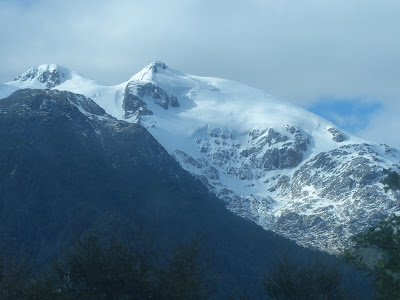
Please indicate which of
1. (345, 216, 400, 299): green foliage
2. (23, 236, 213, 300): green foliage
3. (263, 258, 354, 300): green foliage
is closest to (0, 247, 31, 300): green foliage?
(23, 236, 213, 300): green foliage

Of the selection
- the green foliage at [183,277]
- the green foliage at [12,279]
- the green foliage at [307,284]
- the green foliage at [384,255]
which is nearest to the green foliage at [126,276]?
the green foliage at [183,277]

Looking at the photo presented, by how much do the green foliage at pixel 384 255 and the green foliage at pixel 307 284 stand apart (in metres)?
13.6


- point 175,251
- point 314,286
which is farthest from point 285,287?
point 175,251

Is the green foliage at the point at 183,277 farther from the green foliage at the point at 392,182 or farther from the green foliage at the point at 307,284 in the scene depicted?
the green foliage at the point at 392,182

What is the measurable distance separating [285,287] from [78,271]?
1356 cm

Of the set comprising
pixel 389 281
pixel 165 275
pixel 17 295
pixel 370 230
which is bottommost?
pixel 17 295

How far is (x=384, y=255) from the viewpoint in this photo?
76.5 feet

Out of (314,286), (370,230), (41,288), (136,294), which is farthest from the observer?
(314,286)

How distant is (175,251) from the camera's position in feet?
111

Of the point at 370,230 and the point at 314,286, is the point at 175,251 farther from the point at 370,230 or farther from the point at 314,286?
the point at 370,230

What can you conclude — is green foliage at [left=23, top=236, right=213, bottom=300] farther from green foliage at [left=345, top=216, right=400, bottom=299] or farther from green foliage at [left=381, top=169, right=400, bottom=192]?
green foliage at [left=381, top=169, right=400, bottom=192]

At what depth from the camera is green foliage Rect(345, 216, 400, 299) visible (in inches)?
909

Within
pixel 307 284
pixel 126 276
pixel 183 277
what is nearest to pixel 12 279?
pixel 126 276

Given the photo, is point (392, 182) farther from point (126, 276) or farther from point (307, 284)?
point (307, 284)
